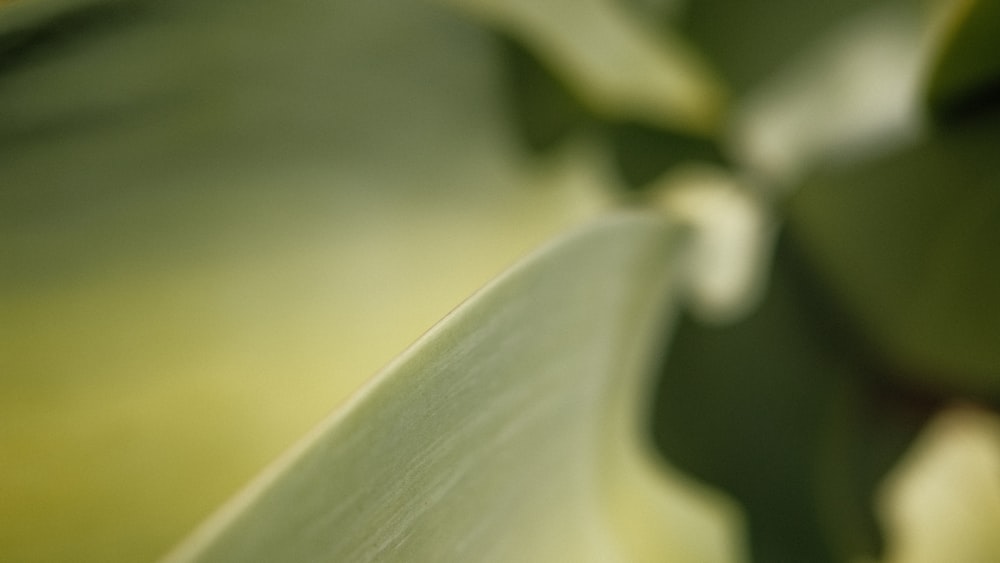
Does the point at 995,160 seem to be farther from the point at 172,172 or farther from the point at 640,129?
the point at 172,172

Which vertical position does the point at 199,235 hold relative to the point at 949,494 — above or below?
above

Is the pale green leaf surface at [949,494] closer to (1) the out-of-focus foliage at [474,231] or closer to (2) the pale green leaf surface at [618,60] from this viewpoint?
(1) the out-of-focus foliage at [474,231]

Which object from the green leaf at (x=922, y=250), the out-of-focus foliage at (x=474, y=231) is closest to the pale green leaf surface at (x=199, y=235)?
the out-of-focus foliage at (x=474, y=231)

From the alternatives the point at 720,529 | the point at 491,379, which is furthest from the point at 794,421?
the point at 491,379

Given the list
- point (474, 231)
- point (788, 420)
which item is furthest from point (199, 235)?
point (788, 420)

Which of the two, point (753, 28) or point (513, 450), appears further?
point (753, 28)

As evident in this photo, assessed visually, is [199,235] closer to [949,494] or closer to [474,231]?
Result: [474,231]

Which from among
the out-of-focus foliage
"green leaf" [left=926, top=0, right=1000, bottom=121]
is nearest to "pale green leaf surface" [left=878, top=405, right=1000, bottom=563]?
the out-of-focus foliage
